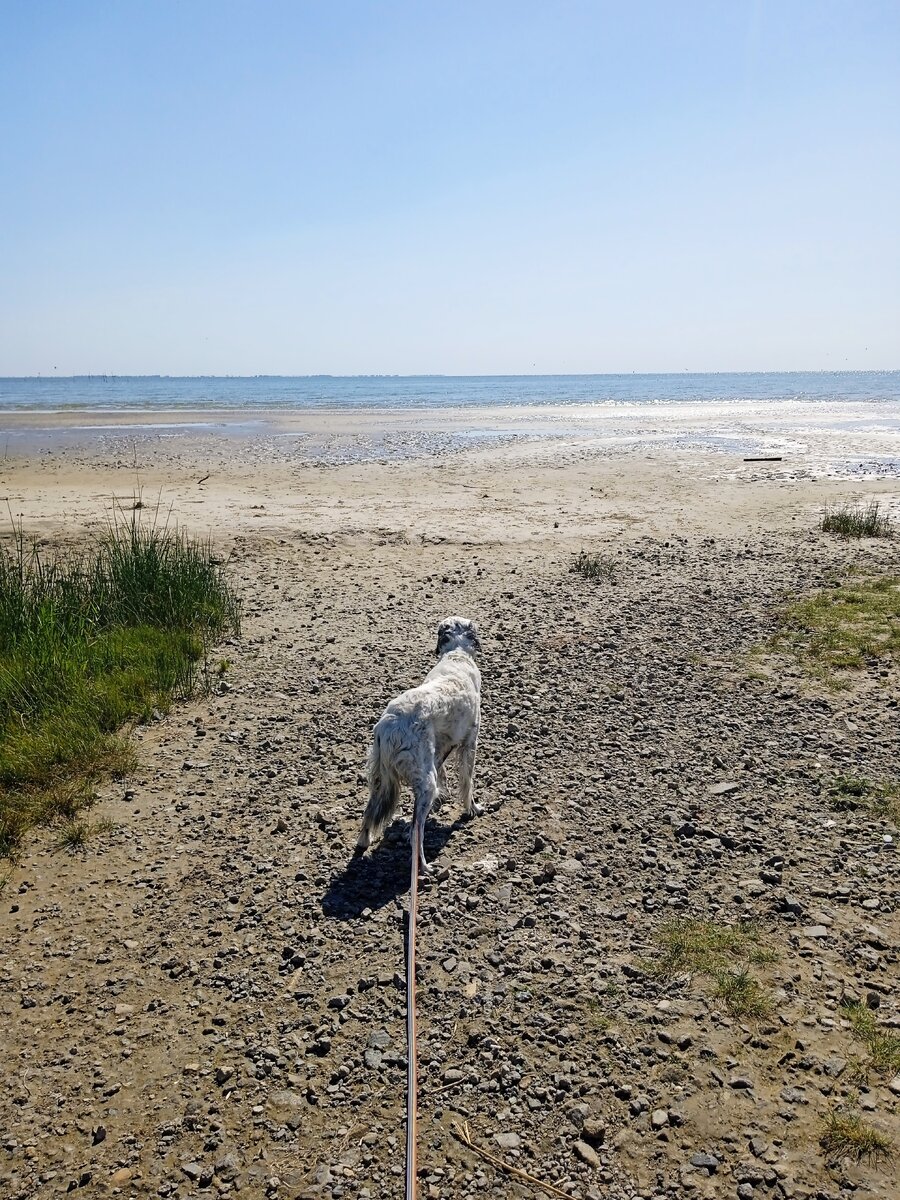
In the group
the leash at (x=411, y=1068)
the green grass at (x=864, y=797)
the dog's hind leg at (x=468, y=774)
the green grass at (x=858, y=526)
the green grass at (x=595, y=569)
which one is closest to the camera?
the leash at (x=411, y=1068)

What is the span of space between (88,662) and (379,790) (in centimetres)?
412

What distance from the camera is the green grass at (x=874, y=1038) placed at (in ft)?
12.3

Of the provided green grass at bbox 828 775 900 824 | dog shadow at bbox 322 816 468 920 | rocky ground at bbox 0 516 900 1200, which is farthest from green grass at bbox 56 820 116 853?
green grass at bbox 828 775 900 824

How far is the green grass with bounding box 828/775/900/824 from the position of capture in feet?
19.4

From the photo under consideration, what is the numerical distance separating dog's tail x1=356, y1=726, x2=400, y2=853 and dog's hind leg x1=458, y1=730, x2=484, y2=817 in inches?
29.5

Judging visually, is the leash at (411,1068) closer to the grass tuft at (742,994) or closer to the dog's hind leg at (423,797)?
the dog's hind leg at (423,797)

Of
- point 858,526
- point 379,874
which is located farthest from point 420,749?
point 858,526

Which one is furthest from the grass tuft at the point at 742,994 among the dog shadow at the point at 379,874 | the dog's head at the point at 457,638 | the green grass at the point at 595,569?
the green grass at the point at 595,569

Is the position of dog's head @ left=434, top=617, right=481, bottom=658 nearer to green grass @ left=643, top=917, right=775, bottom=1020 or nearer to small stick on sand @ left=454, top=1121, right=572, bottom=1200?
green grass @ left=643, top=917, right=775, bottom=1020

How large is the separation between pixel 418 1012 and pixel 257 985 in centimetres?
95

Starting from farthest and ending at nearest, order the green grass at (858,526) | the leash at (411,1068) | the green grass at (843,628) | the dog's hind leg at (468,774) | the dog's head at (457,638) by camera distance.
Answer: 1. the green grass at (858,526)
2. the green grass at (843,628)
3. the dog's head at (457,638)
4. the dog's hind leg at (468,774)
5. the leash at (411,1068)

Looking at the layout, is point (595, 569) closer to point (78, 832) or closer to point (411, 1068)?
point (78, 832)

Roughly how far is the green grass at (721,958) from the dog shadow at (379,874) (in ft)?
5.42

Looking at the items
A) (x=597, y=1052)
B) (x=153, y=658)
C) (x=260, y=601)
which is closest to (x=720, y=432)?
(x=260, y=601)
